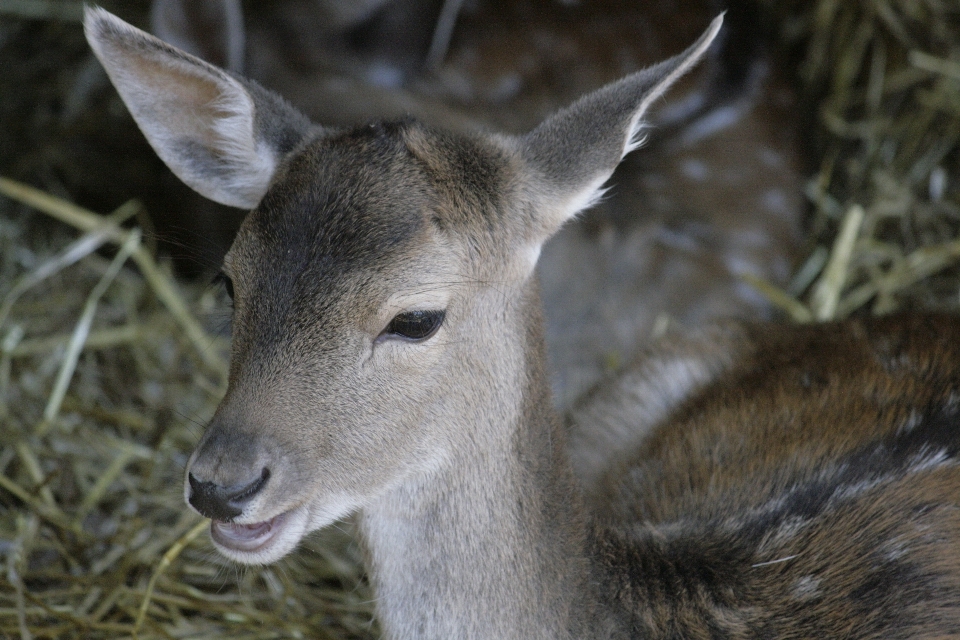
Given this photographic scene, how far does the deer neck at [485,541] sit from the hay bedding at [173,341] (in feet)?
2.14

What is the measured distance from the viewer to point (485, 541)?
2.51m

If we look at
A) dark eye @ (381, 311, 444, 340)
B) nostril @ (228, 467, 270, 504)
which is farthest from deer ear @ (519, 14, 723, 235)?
nostril @ (228, 467, 270, 504)

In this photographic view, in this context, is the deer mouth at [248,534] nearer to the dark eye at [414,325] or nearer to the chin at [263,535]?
the chin at [263,535]

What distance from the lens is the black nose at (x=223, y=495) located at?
218cm

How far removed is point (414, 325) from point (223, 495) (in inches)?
21.9

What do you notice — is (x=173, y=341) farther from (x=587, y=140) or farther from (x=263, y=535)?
(x=587, y=140)

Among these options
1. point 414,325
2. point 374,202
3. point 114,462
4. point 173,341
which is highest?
point 173,341

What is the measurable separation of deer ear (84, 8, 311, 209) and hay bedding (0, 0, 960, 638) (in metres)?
1.22

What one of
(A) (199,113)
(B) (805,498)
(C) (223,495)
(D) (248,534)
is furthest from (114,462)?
(B) (805,498)

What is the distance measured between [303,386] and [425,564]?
22.4 inches

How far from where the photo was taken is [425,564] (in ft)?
8.21

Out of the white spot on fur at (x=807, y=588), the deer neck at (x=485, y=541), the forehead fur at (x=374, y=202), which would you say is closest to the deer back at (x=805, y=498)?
the white spot on fur at (x=807, y=588)

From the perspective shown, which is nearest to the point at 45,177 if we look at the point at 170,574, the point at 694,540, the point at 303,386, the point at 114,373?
the point at 114,373

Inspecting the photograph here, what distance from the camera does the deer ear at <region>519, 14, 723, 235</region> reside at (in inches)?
95.2
